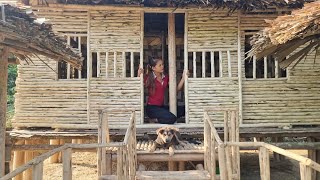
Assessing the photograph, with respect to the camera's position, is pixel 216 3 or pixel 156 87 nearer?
pixel 216 3

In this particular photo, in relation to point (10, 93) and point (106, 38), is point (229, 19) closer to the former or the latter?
point (106, 38)

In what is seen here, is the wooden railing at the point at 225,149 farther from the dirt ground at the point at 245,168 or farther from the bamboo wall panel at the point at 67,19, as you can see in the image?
the bamboo wall panel at the point at 67,19

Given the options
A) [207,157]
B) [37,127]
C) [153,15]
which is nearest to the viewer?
[207,157]

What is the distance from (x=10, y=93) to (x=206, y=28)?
1319 cm

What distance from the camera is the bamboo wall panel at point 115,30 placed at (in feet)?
28.1

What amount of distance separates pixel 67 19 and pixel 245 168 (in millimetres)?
6698

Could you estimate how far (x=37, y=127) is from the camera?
8.47m

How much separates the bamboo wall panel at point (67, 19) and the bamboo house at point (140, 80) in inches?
0.9

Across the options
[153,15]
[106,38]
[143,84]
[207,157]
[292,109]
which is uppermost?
[153,15]

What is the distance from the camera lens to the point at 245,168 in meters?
10.8

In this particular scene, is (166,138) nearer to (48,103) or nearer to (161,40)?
(48,103)

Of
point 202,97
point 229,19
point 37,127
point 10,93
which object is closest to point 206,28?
point 229,19

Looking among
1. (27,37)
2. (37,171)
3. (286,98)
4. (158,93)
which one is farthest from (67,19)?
(37,171)

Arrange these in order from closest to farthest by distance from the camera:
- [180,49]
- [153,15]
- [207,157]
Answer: [207,157], [153,15], [180,49]
